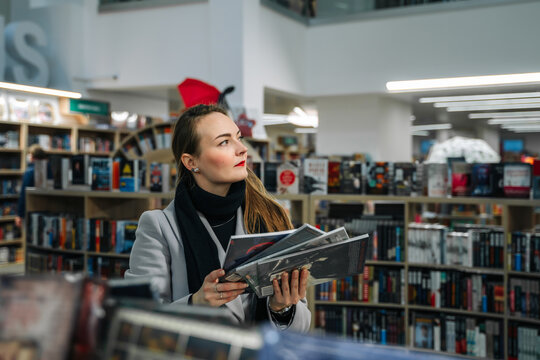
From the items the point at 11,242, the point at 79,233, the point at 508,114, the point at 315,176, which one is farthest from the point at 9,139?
the point at 508,114

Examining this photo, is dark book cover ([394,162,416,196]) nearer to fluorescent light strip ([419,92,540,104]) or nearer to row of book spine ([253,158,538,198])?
row of book spine ([253,158,538,198])

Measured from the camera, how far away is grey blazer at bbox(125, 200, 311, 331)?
1.84 meters

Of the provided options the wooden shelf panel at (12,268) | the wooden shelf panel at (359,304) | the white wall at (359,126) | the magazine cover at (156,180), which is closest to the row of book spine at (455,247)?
the wooden shelf panel at (359,304)

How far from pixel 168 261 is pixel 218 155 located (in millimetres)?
424

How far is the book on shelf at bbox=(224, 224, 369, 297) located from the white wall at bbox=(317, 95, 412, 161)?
8162 millimetres

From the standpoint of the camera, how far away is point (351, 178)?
173 inches

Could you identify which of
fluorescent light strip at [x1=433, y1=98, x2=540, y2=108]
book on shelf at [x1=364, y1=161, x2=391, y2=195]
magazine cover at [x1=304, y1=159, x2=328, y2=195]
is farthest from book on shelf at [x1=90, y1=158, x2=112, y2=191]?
fluorescent light strip at [x1=433, y1=98, x2=540, y2=108]

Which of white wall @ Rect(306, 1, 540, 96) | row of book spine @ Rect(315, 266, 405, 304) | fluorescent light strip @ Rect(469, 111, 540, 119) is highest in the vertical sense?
white wall @ Rect(306, 1, 540, 96)

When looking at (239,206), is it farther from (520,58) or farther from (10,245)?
(10,245)

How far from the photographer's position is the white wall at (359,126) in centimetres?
982

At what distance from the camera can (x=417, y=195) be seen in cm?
428

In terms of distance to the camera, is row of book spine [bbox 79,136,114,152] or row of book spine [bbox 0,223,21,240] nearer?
row of book spine [bbox 0,223,21,240]

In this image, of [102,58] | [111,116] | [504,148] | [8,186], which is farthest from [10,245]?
[504,148]

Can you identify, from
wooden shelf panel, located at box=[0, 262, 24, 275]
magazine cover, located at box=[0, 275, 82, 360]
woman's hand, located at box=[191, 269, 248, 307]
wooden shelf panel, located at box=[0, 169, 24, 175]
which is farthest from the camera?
wooden shelf panel, located at box=[0, 169, 24, 175]
